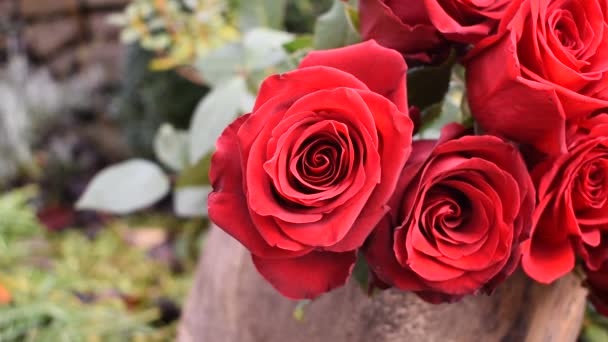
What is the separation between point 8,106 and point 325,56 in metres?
1.73

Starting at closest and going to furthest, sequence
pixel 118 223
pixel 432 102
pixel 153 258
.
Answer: pixel 432 102 → pixel 153 258 → pixel 118 223

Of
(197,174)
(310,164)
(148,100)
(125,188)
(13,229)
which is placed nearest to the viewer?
(310,164)

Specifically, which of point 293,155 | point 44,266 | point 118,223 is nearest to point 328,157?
point 293,155

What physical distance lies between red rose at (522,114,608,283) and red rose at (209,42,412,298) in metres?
0.10

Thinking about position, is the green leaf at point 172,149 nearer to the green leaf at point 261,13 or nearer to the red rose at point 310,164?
the green leaf at point 261,13

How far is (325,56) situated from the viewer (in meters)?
0.32

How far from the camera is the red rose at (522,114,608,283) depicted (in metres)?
0.33

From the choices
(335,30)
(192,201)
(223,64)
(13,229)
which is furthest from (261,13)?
(13,229)

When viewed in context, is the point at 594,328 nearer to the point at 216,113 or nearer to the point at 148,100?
the point at 216,113

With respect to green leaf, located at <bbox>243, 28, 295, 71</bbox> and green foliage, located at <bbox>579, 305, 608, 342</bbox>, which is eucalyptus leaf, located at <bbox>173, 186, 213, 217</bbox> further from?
green foliage, located at <bbox>579, 305, 608, 342</bbox>

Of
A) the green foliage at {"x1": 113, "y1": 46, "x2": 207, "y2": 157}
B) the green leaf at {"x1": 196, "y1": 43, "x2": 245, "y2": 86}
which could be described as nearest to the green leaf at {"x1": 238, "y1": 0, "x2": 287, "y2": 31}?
the green leaf at {"x1": 196, "y1": 43, "x2": 245, "y2": 86}

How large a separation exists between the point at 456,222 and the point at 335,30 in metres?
0.16

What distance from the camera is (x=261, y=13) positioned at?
79 centimetres

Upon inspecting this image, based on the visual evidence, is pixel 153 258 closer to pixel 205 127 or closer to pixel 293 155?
pixel 205 127
